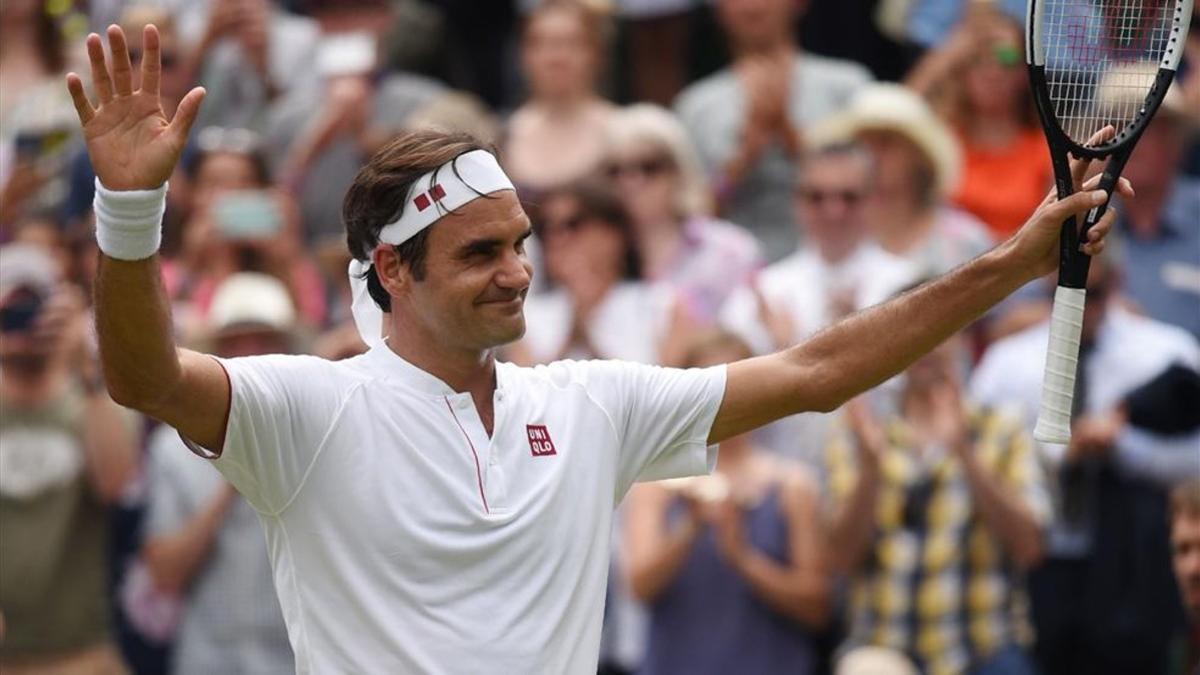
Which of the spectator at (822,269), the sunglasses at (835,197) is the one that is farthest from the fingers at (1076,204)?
the sunglasses at (835,197)

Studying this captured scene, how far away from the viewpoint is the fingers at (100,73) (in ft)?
15.5

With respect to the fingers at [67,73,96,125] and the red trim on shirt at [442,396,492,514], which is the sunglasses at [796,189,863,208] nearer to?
the red trim on shirt at [442,396,492,514]

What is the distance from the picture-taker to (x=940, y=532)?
8867mm

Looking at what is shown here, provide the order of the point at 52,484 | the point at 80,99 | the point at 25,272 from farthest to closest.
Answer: the point at 25,272 → the point at 52,484 → the point at 80,99

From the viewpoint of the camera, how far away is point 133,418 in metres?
9.74

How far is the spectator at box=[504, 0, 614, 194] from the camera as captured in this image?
11.1 m

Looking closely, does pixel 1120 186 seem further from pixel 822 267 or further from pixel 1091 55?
pixel 822 267

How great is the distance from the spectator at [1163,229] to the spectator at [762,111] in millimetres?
1593

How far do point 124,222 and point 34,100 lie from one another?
708cm

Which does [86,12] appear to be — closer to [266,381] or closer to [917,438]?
[917,438]

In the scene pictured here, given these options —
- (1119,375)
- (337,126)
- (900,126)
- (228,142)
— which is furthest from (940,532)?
(228,142)

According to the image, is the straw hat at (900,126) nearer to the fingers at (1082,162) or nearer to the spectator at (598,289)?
the spectator at (598,289)

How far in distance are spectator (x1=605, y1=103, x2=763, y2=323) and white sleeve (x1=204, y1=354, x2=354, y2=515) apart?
5.07 metres

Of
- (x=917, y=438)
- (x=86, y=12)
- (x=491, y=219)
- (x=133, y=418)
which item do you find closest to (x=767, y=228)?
(x=917, y=438)
